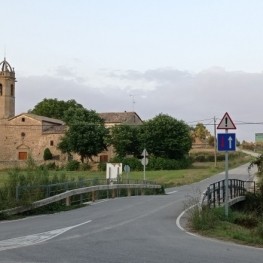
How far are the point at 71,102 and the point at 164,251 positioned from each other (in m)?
118

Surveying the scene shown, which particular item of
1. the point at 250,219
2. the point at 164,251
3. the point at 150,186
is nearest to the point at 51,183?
the point at 250,219

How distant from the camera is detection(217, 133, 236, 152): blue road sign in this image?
19377 millimetres

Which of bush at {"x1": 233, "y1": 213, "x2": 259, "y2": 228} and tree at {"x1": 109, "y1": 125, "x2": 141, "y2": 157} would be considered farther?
tree at {"x1": 109, "y1": 125, "x2": 141, "y2": 157}

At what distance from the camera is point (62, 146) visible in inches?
3917

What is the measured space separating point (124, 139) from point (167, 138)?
7.29 m

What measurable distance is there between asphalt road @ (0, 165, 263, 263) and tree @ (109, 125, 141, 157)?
7203 centimetres

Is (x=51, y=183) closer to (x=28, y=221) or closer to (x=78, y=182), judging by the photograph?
(x=78, y=182)

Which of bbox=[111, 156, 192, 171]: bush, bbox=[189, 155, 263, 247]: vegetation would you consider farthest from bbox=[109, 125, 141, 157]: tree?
bbox=[189, 155, 263, 247]: vegetation

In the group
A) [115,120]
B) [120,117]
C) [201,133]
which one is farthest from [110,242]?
[201,133]

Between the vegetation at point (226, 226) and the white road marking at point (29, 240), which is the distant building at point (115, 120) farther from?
the white road marking at point (29, 240)

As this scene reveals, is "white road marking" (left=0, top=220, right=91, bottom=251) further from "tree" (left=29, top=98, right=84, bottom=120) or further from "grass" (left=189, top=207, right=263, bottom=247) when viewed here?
"tree" (left=29, top=98, right=84, bottom=120)

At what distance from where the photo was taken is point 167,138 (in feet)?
302

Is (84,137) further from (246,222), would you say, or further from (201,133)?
(246,222)

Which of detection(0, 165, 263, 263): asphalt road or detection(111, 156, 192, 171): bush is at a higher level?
detection(111, 156, 192, 171): bush
